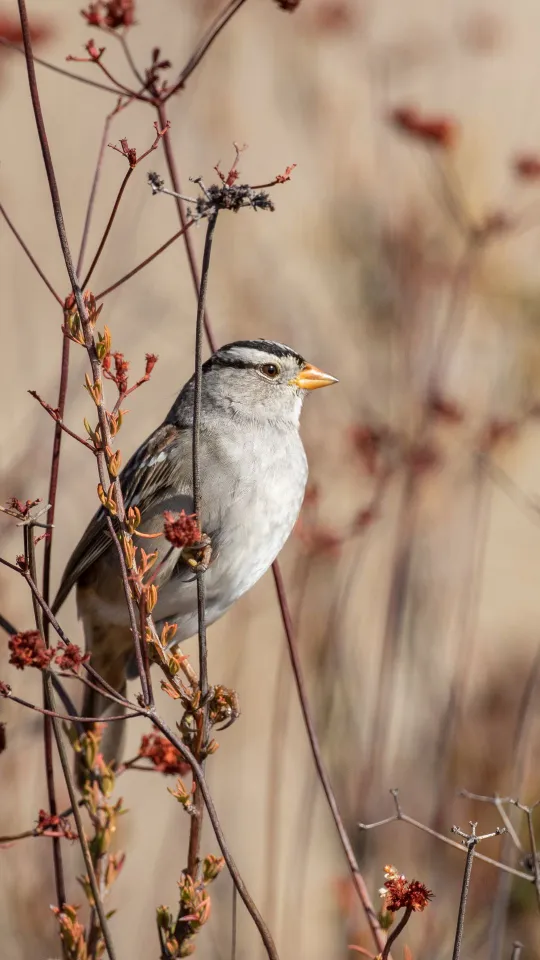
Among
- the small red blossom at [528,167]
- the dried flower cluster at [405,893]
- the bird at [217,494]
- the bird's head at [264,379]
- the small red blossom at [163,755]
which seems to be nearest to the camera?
the dried flower cluster at [405,893]

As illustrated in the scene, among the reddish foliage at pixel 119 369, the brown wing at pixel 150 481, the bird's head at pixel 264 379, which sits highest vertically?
the bird's head at pixel 264 379

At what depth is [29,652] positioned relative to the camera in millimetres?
1667

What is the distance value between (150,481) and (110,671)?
0.79 m

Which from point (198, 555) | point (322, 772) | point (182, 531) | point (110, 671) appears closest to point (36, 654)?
point (182, 531)

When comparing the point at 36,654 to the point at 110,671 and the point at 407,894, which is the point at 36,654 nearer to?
the point at 407,894

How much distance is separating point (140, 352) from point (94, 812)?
16.9ft

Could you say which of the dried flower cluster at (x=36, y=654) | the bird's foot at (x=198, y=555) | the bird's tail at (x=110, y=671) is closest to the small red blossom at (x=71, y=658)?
the dried flower cluster at (x=36, y=654)

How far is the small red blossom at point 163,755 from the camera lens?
7.66 feet

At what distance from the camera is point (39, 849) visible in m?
3.69

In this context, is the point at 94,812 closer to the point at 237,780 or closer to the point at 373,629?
the point at 237,780

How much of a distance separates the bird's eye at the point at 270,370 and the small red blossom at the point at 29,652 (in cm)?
170

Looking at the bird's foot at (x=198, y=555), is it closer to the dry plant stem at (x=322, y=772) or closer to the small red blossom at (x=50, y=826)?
the dry plant stem at (x=322, y=772)

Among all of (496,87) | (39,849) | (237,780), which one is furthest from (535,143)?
(39,849)

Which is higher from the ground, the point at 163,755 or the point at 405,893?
the point at 163,755
